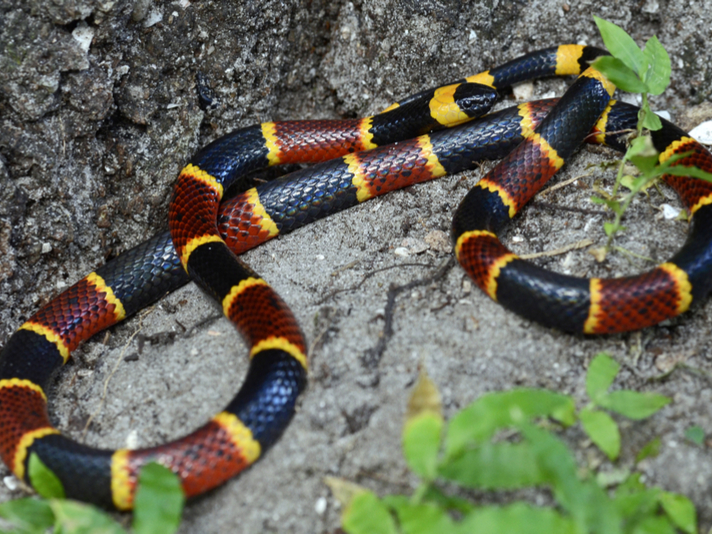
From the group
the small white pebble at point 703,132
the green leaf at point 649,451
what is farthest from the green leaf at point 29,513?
the small white pebble at point 703,132

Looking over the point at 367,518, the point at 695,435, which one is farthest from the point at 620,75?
the point at 367,518

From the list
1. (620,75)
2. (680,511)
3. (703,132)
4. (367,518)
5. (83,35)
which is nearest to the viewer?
(367,518)

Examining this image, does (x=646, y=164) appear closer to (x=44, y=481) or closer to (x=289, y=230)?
(x=289, y=230)

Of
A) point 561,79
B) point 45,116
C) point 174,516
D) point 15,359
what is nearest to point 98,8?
point 45,116

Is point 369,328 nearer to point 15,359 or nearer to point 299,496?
point 299,496

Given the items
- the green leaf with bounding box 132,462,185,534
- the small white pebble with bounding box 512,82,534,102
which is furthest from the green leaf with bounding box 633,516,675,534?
the small white pebble with bounding box 512,82,534,102

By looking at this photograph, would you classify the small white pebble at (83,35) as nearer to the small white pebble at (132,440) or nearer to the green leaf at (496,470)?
the small white pebble at (132,440)
